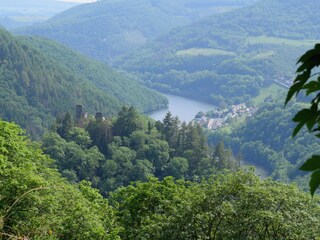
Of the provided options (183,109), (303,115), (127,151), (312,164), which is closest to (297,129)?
(303,115)

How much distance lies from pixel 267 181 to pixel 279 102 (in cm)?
12844

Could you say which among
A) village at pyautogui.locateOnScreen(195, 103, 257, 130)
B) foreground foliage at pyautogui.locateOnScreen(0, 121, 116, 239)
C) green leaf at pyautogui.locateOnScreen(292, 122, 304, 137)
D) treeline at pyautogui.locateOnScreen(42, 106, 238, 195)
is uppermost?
green leaf at pyautogui.locateOnScreen(292, 122, 304, 137)

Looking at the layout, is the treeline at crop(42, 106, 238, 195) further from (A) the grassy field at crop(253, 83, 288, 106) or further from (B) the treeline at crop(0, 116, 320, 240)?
Result: (A) the grassy field at crop(253, 83, 288, 106)

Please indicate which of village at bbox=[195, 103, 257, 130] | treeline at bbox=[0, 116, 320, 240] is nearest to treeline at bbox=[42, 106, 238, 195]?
treeline at bbox=[0, 116, 320, 240]

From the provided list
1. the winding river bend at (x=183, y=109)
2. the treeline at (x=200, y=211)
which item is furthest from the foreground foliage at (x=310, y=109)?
the winding river bend at (x=183, y=109)

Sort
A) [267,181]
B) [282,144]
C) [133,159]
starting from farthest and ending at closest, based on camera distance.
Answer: [282,144]
[133,159]
[267,181]

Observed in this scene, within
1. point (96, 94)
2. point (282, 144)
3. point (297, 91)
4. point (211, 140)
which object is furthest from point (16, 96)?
point (297, 91)

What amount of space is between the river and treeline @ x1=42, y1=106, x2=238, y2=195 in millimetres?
73022

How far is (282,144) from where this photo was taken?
12538cm

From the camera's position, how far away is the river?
15412 cm

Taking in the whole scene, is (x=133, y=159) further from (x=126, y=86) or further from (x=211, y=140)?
(x=126, y=86)

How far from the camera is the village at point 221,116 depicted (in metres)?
146

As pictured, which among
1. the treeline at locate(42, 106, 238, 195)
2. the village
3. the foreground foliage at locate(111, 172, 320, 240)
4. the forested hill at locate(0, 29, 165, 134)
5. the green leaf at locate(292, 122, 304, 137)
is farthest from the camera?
the village

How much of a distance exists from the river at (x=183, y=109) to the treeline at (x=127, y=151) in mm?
73022
